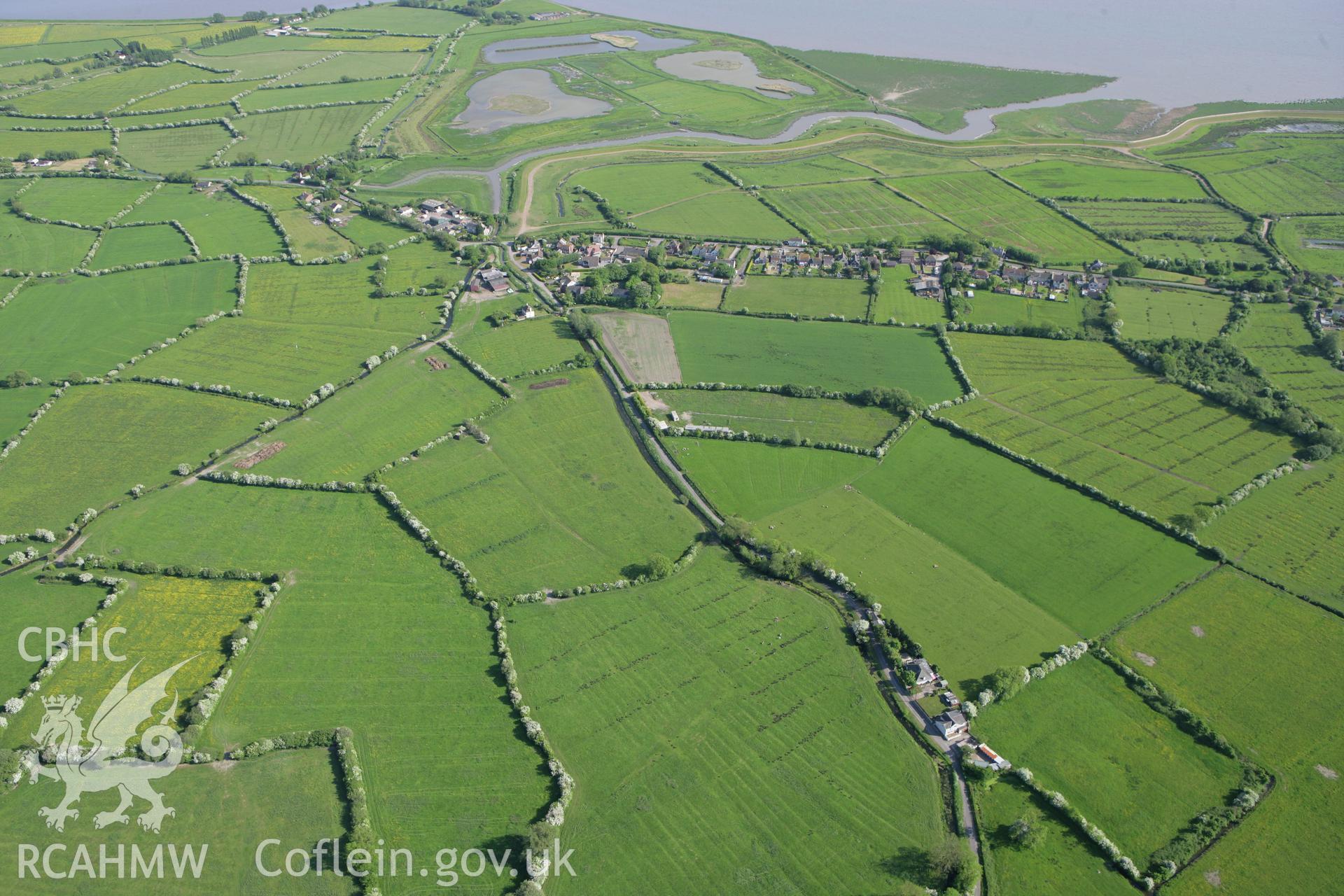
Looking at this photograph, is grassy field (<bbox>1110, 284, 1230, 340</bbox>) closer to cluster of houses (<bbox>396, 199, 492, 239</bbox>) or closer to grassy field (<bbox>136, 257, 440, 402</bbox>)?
grassy field (<bbox>136, 257, 440, 402</bbox>)

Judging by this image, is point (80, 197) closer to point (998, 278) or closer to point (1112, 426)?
point (998, 278)

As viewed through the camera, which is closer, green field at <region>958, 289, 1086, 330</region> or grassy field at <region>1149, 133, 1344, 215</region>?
green field at <region>958, 289, 1086, 330</region>

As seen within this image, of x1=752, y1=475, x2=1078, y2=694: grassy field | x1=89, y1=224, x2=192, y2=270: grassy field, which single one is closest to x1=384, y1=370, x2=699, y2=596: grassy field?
x1=752, y1=475, x2=1078, y2=694: grassy field

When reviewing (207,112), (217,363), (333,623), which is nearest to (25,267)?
(217,363)

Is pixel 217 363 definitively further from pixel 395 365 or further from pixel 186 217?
pixel 186 217

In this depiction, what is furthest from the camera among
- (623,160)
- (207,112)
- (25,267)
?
(207,112)

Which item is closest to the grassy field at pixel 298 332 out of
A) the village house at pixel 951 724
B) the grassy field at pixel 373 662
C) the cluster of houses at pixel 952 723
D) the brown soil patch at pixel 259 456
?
the brown soil patch at pixel 259 456

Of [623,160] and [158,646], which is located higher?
[623,160]
